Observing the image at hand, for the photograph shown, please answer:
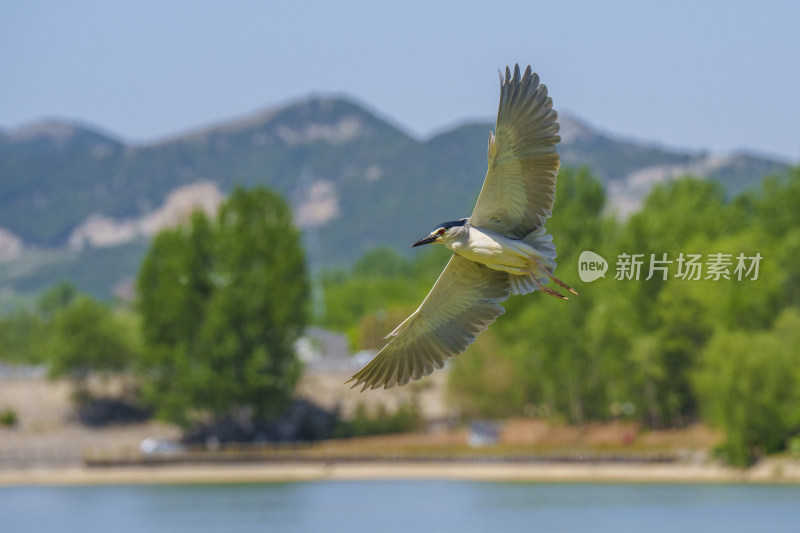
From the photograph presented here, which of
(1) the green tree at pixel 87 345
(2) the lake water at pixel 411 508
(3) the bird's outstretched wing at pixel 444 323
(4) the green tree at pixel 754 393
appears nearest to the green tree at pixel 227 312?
(2) the lake water at pixel 411 508

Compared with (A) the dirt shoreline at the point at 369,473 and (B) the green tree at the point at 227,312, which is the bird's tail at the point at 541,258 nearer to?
(A) the dirt shoreline at the point at 369,473

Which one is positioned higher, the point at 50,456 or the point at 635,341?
the point at 635,341

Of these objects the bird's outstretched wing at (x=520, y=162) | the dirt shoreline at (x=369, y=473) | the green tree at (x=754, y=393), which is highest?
the bird's outstretched wing at (x=520, y=162)

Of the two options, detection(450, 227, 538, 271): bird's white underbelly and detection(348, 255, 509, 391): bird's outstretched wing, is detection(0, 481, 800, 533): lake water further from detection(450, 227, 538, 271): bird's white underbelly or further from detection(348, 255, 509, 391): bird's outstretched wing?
detection(450, 227, 538, 271): bird's white underbelly

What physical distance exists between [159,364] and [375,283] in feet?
217

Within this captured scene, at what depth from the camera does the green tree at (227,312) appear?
198ft

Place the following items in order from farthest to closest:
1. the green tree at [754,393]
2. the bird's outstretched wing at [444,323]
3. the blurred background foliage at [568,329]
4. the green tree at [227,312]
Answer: the green tree at [227,312] < the blurred background foliage at [568,329] < the green tree at [754,393] < the bird's outstretched wing at [444,323]

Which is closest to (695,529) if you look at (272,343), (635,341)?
(635,341)

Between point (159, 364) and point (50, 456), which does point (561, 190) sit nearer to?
point (159, 364)

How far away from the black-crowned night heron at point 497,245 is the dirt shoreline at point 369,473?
34318mm

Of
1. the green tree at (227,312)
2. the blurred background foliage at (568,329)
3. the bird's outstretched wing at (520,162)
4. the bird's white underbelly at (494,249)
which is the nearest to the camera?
the bird's outstretched wing at (520,162)

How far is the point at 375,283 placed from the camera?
127688mm

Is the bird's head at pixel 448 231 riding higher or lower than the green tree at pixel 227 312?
lower

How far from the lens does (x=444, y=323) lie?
14.4 metres
